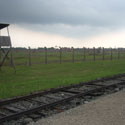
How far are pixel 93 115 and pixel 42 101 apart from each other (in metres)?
2.31

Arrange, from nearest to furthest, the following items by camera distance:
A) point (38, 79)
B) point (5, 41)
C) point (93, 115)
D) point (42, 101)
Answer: point (93, 115) → point (42, 101) → point (38, 79) → point (5, 41)

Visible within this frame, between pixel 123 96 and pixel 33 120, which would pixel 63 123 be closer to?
pixel 33 120

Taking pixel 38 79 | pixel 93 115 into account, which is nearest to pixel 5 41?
pixel 38 79

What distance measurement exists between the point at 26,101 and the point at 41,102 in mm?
599

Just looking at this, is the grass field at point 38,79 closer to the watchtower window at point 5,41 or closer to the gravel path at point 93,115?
the watchtower window at point 5,41

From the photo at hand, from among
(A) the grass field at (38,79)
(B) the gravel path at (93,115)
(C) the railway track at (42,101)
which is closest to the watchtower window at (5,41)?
(A) the grass field at (38,79)

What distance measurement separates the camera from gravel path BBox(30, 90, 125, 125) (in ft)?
19.1

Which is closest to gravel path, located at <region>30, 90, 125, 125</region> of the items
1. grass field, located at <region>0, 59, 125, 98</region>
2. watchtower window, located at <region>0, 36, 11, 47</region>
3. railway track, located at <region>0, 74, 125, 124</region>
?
railway track, located at <region>0, 74, 125, 124</region>

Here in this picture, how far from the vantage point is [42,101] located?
8.06 meters

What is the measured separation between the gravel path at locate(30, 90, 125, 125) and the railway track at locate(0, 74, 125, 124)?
0.56m

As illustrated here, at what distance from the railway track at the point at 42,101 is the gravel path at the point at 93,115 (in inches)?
22.1

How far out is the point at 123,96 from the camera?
29.5 ft

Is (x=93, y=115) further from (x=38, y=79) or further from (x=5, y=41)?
(x=5, y=41)

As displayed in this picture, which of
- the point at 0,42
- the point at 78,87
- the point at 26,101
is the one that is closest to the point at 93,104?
the point at 26,101
